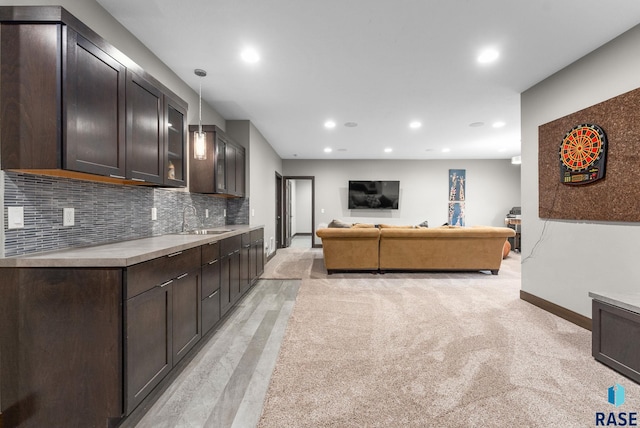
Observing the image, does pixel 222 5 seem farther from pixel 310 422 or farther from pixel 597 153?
pixel 597 153

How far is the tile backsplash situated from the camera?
143cm

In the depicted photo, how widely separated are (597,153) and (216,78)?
3908mm

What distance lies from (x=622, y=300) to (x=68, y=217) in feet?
12.2

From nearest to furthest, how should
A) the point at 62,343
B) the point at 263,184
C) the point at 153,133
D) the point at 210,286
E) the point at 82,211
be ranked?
the point at 62,343
the point at 82,211
the point at 153,133
the point at 210,286
the point at 263,184

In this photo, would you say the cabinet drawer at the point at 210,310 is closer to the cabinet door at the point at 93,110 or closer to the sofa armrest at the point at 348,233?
the cabinet door at the point at 93,110

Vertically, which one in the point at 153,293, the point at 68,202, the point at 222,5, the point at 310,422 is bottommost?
the point at 310,422

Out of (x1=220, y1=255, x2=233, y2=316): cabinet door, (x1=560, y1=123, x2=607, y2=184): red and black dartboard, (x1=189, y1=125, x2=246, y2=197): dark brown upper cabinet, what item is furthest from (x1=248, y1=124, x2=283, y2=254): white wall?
(x1=560, y1=123, x2=607, y2=184): red and black dartboard

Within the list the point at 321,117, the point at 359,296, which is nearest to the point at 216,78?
the point at 321,117

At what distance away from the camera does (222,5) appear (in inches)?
77.2

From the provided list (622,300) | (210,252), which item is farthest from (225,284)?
(622,300)

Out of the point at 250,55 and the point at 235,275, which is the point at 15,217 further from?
the point at 250,55

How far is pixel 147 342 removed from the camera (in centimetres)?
149

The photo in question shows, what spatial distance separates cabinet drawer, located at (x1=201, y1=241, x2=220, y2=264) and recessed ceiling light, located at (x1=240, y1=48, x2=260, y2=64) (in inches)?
71.6

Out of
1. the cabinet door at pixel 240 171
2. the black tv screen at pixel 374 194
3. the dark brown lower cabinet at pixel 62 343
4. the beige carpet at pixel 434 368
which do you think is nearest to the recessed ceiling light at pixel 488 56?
the beige carpet at pixel 434 368
